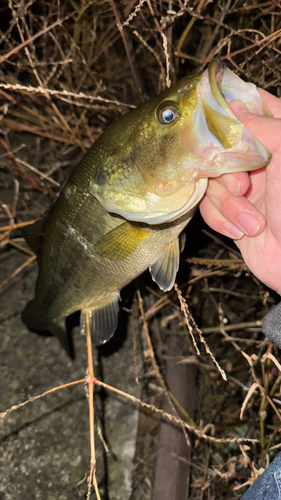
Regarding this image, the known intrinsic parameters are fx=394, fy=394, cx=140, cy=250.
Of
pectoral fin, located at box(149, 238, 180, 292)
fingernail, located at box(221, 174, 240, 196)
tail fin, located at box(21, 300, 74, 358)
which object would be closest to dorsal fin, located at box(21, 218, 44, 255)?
tail fin, located at box(21, 300, 74, 358)

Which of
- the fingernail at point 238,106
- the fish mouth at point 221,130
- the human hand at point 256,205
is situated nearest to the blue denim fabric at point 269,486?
the human hand at point 256,205

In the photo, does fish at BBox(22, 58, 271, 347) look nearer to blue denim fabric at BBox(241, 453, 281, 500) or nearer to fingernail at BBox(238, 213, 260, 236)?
fingernail at BBox(238, 213, 260, 236)

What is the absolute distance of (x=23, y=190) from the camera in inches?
109

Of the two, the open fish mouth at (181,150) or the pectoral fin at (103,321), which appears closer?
the open fish mouth at (181,150)

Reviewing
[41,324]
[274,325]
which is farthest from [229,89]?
[41,324]

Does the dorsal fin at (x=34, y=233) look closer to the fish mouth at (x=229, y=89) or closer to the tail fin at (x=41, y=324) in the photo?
the tail fin at (x=41, y=324)

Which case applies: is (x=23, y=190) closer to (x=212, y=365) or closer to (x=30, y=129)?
(x=30, y=129)

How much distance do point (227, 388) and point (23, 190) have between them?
1.93m

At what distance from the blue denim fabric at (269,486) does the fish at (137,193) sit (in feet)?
2.67

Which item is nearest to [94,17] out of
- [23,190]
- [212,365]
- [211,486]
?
[23,190]

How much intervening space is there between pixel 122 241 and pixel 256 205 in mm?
577

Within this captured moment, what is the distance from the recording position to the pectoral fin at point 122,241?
1602 mm

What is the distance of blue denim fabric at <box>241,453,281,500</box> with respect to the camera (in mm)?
1454

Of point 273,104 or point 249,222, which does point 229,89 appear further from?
point 249,222
